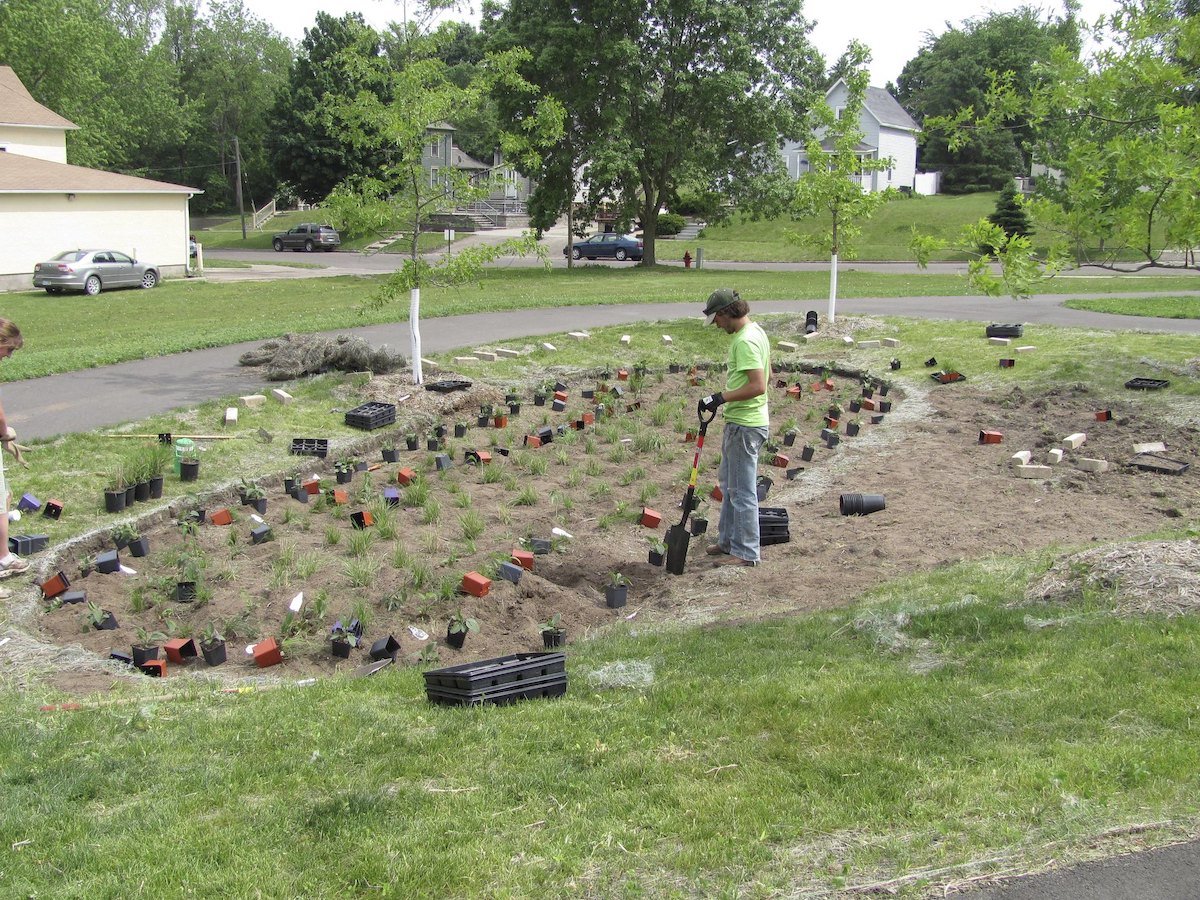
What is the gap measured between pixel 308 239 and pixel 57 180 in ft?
72.5

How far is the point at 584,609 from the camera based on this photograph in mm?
7820

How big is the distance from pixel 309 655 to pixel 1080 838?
4.71m

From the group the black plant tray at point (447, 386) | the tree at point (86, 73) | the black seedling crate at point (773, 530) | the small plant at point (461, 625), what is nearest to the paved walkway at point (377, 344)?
the black plant tray at point (447, 386)

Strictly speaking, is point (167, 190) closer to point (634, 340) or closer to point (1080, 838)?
point (634, 340)

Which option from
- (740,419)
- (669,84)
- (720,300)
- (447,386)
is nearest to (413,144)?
(447,386)

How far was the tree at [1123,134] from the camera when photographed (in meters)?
8.69

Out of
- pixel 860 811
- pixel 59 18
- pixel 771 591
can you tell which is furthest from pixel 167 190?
pixel 860 811

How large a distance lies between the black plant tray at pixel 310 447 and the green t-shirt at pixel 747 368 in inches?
203

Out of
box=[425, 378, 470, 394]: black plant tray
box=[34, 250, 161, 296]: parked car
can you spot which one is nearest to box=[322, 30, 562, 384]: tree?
box=[425, 378, 470, 394]: black plant tray

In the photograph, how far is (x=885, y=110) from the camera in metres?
74.2

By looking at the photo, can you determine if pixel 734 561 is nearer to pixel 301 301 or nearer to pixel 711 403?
pixel 711 403

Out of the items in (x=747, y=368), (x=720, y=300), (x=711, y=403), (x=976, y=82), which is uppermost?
(x=976, y=82)

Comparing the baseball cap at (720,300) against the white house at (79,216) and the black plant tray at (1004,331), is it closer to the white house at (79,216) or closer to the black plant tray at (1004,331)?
the black plant tray at (1004,331)

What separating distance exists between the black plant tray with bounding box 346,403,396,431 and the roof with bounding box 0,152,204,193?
27.3 m
